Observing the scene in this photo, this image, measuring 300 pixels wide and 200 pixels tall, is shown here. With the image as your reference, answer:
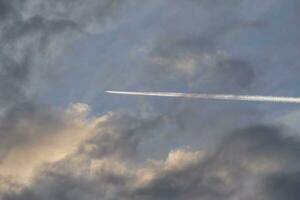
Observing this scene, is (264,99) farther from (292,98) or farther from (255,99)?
(292,98)

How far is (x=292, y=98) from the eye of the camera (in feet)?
334

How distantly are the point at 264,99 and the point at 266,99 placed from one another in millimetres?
1017

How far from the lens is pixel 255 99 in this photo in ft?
349

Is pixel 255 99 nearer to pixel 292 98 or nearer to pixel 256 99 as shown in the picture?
pixel 256 99

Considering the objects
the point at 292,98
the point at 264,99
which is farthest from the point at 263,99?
the point at 292,98

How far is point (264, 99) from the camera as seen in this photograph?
339 feet

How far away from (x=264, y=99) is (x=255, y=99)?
451 centimetres

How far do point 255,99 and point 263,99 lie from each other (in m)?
4.07

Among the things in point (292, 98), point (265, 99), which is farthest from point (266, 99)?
point (292, 98)

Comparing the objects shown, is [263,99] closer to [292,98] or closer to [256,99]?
[256,99]

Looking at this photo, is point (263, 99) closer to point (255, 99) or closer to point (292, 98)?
point (255, 99)

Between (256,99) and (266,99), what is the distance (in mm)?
4930

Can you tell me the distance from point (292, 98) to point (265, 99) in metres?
14.2

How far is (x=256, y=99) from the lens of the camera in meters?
106
